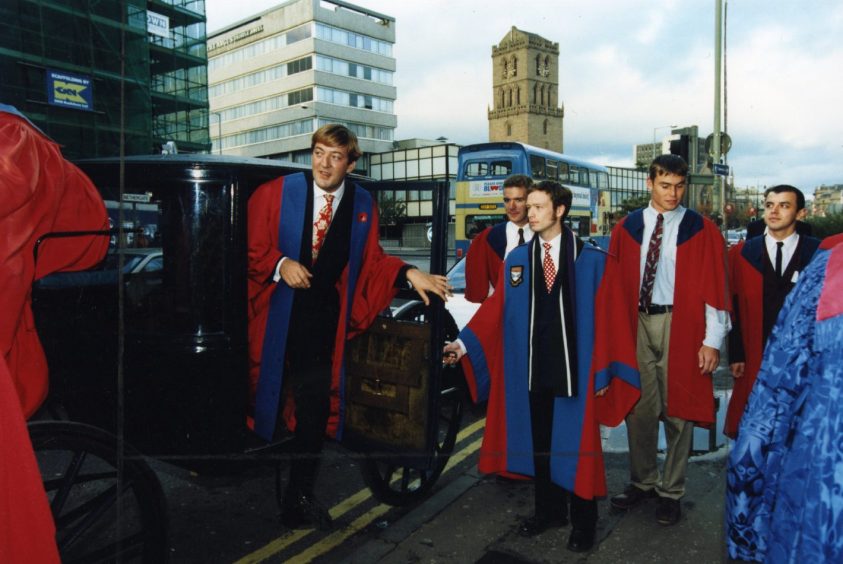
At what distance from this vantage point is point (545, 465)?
3.33 metres

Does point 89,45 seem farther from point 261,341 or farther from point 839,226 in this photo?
point 839,226

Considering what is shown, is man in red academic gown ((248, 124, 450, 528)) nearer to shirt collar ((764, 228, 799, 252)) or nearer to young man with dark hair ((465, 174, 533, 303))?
young man with dark hair ((465, 174, 533, 303))

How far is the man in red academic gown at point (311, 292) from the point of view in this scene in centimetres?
314

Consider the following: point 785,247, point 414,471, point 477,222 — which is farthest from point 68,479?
point 477,222

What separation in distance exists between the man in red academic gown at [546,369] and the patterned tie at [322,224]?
34.3 inches

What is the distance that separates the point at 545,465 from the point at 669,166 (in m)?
1.74

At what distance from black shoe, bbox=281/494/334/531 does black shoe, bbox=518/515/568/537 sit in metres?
1.01

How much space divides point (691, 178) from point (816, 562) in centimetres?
465

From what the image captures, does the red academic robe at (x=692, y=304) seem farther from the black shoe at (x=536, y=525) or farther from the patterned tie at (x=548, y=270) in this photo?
the black shoe at (x=536, y=525)

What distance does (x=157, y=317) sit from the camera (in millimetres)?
3016

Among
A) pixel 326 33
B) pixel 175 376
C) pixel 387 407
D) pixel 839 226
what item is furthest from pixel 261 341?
pixel 326 33

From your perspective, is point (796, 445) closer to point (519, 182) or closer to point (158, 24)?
point (519, 182)

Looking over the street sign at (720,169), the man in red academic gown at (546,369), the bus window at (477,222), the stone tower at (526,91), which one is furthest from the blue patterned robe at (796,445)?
the stone tower at (526,91)

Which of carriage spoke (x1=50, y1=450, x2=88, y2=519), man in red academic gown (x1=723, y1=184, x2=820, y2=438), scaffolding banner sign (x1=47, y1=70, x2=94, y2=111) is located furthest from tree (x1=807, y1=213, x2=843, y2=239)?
scaffolding banner sign (x1=47, y1=70, x2=94, y2=111)
